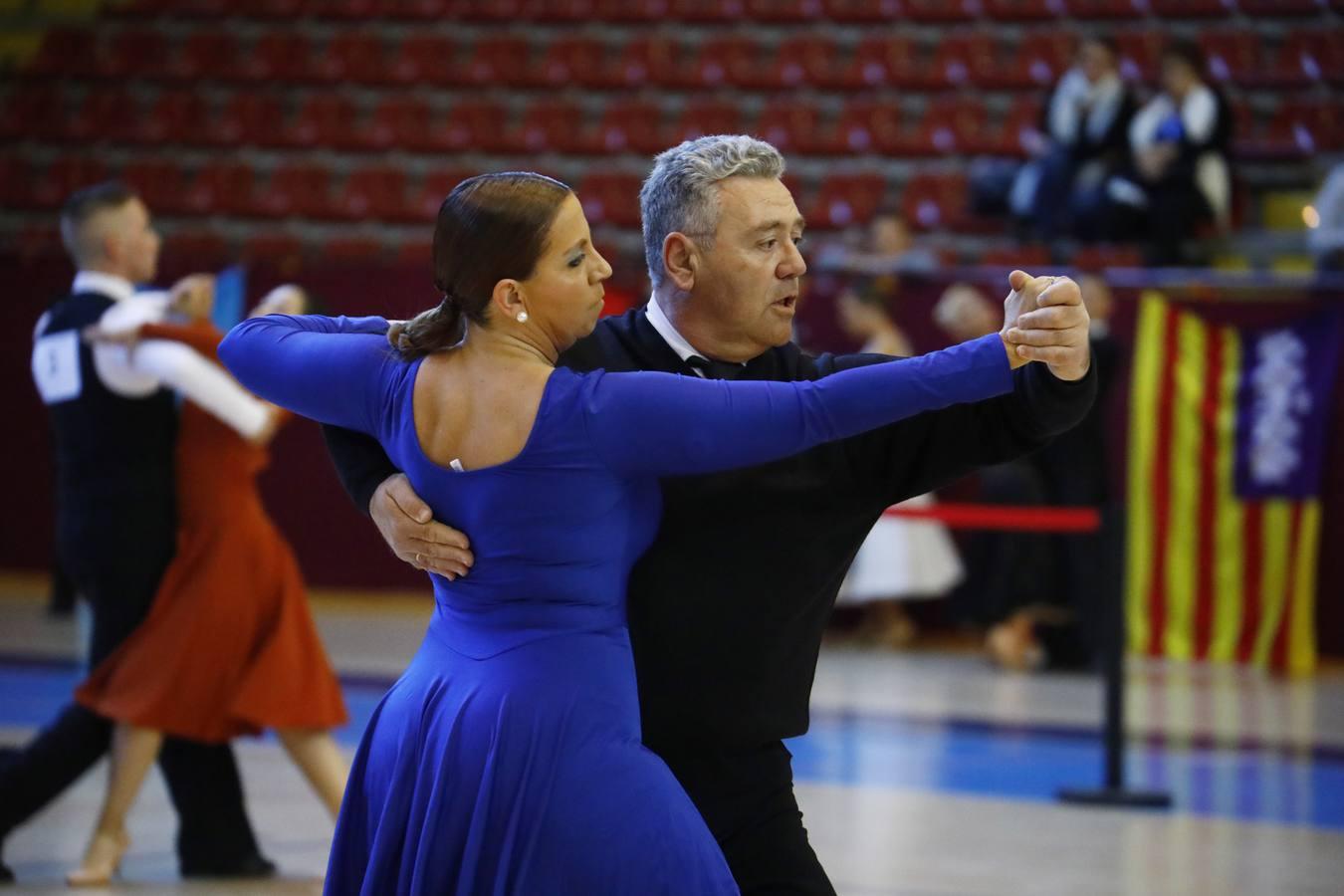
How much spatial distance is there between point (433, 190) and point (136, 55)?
2952mm

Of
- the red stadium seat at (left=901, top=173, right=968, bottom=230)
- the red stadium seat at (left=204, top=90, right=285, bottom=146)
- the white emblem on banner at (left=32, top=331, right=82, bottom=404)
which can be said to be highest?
the red stadium seat at (left=204, top=90, right=285, bottom=146)

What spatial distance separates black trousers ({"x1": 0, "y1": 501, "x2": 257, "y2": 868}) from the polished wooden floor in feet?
0.51

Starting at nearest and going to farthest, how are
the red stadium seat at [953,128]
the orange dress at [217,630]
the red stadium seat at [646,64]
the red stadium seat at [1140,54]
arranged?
the orange dress at [217,630], the red stadium seat at [1140,54], the red stadium seat at [953,128], the red stadium seat at [646,64]

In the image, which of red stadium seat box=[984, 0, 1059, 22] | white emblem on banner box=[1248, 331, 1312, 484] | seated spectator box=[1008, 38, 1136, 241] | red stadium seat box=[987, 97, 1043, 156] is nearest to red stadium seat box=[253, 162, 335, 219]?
red stadium seat box=[987, 97, 1043, 156]

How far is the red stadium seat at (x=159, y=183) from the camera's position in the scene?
1294 cm

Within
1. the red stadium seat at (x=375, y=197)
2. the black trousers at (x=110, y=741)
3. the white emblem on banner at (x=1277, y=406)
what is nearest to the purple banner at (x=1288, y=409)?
the white emblem on banner at (x=1277, y=406)

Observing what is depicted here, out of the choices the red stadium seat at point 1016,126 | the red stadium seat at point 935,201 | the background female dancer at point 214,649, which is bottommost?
the background female dancer at point 214,649

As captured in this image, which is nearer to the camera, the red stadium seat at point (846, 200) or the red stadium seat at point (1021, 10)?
the red stadium seat at point (846, 200)

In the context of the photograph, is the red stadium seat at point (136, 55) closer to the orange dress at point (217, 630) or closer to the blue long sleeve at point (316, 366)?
the orange dress at point (217, 630)

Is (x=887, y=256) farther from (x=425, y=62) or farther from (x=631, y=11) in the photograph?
(x=425, y=62)

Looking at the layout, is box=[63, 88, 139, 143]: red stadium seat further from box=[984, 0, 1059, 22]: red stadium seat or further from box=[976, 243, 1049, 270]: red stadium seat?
box=[976, 243, 1049, 270]: red stadium seat

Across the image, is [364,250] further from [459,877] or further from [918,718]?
[459,877]

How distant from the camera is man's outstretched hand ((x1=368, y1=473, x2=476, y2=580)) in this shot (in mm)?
2389

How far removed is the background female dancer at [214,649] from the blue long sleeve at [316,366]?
204 centimetres
